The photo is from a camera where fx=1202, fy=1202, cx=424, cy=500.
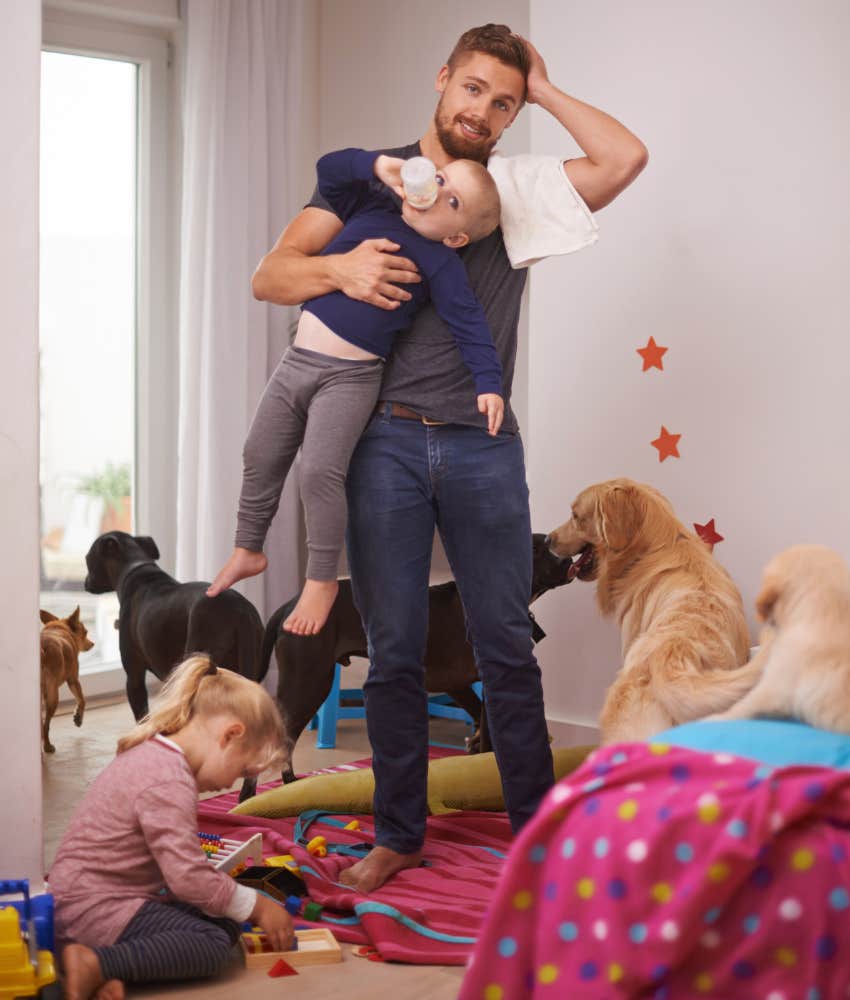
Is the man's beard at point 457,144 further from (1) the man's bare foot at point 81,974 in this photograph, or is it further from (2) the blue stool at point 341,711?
(2) the blue stool at point 341,711

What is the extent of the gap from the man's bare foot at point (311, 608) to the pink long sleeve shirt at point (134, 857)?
35 cm

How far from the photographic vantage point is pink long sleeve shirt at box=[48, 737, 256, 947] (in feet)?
6.24

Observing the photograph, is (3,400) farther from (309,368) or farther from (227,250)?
(227,250)

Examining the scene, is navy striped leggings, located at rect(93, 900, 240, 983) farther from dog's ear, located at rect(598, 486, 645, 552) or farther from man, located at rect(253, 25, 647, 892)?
dog's ear, located at rect(598, 486, 645, 552)

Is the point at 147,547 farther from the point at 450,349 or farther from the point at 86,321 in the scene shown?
the point at 450,349

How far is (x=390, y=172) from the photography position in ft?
6.96

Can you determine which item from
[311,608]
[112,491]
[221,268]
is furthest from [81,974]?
[112,491]

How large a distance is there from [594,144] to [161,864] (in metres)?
1.44

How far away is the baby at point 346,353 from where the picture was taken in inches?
82.5

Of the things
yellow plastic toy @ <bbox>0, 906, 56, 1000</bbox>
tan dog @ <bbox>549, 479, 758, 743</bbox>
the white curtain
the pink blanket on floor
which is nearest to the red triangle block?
the pink blanket on floor

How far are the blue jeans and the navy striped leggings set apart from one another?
0.49 meters

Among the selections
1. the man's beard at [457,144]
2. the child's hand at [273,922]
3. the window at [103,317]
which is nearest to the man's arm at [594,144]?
the man's beard at [457,144]

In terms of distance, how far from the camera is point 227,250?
4039 mm

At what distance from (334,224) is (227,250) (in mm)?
1837
